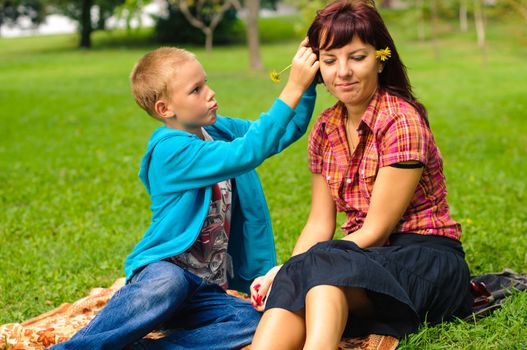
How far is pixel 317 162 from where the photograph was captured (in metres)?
3.85

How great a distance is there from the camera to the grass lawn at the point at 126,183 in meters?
4.95

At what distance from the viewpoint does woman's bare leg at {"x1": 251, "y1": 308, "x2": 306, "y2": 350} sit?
3092mm

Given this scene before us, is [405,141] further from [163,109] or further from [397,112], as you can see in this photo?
[163,109]

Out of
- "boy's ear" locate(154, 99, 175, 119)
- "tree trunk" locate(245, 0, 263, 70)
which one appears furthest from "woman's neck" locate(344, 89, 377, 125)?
"tree trunk" locate(245, 0, 263, 70)

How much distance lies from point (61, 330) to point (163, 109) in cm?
117

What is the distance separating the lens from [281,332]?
3.11m

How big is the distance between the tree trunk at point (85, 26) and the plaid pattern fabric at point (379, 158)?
36638 millimetres

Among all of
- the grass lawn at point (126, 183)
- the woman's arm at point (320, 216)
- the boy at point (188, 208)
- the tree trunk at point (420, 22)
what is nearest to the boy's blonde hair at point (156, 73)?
the boy at point (188, 208)

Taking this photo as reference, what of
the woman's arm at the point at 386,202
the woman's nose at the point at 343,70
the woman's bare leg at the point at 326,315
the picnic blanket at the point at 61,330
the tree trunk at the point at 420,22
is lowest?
the tree trunk at the point at 420,22

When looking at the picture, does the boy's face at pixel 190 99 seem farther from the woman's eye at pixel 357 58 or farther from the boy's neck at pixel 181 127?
the woman's eye at pixel 357 58

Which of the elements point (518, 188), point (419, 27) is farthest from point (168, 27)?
point (518, 188)

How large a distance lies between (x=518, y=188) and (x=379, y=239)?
426 cm

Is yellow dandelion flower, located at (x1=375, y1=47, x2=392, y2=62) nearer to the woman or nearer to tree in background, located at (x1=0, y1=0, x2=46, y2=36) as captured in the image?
the woman

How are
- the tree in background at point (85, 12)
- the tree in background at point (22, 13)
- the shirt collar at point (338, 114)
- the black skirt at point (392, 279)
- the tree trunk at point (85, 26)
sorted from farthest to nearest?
the tree in background at point (22, 13) < the tree in background at point (85, 12) < the tree trunk at point (85, 26) < the shirt collar at point (338, 114) < the black skirt at point (392, 279)
